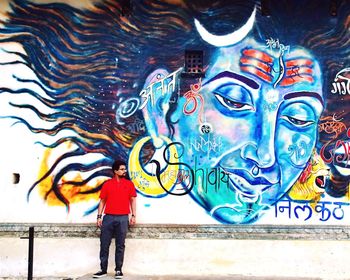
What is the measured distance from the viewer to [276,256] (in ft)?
24.7

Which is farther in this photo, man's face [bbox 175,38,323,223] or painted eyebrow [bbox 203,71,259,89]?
painted eyebrow [bbox 203,71,259,89]

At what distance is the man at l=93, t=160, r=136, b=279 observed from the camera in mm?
7309

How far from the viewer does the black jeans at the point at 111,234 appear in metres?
7.30

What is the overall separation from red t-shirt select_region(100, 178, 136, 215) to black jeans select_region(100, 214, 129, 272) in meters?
0.11

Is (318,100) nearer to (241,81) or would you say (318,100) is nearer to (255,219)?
(241,81)

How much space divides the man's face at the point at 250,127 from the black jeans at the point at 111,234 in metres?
1.33

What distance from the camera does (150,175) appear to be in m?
7.78

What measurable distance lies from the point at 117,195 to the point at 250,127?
2.53 meters

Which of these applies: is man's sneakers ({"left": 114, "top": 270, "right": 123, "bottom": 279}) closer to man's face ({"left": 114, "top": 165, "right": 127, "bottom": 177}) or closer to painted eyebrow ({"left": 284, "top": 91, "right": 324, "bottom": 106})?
man's face ({"left": 114, "top": 165, "right": 127, "bottom": 177})

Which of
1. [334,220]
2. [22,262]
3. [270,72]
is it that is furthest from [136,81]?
[334,220]

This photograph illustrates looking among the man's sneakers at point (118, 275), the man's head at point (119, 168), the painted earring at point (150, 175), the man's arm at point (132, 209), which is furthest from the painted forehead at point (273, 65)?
the man's sneakers at point (118, 275)

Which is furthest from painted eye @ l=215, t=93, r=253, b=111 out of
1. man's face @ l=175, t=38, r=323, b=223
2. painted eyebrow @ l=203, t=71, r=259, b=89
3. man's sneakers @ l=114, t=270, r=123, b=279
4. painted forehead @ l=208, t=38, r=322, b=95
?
man's sneakers @ l=114, t=270, r=123, b=279

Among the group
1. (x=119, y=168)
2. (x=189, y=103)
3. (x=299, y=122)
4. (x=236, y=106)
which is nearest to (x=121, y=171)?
(x=119, y=168)

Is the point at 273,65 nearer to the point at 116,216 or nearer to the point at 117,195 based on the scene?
the point at 117,195
